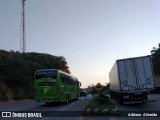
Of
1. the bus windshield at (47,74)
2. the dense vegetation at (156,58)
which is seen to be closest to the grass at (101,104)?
the bus windshield at (47,74)

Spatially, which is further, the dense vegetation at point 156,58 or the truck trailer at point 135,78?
the dense vegetation at point 156,58

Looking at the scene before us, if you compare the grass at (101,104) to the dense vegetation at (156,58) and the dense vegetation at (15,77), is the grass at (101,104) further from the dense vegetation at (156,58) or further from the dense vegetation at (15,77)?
the dense vegetation at (156,58)

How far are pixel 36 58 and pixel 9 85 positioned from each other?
18.8 meters

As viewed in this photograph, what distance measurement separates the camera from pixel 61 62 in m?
86.3

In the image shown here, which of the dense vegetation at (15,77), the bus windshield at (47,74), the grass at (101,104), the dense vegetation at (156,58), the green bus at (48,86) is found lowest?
the grass at (101,104)

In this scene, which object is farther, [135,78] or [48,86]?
[48,86]

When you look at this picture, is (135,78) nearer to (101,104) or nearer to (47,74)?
(101,104)

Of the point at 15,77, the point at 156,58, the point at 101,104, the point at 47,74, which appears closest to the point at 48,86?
the point at 47,74

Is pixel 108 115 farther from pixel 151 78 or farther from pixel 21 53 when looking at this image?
pixel 21 53

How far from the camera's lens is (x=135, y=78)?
26.8m

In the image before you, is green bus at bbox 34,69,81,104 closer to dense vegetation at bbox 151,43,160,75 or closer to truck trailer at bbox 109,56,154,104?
truck trailer at bbox 109,56,154,104

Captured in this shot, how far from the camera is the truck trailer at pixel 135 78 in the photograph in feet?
87.2

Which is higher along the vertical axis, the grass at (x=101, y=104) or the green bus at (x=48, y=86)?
the green bus at (x=48, y=86)

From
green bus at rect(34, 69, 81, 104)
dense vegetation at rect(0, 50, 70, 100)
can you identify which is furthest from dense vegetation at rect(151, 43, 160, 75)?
green bus at rect(34, 69, 81, 104)
